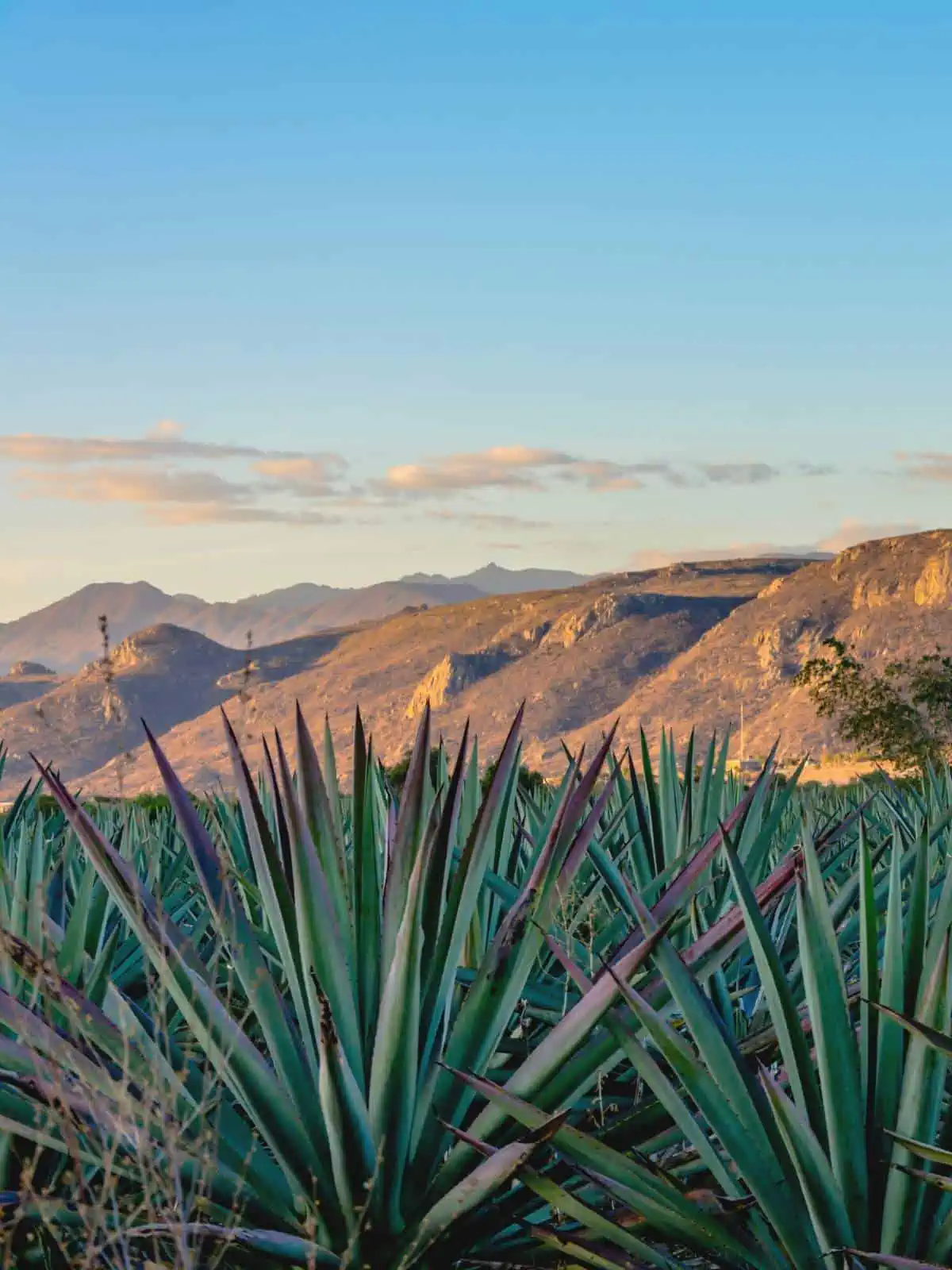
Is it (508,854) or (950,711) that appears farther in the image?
Result: (950,711)

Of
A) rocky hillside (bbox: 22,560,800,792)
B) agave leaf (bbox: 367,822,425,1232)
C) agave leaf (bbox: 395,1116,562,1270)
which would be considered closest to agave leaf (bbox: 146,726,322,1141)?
agave leaf (bbox: 367,822,425,1232)

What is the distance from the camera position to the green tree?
3678cm

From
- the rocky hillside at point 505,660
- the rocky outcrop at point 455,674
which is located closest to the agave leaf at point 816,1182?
the rocky hillside at point 505,660

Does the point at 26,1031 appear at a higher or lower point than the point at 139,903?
lower

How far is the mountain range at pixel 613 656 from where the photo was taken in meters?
118

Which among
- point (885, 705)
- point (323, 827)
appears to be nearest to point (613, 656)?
point (885, 705)

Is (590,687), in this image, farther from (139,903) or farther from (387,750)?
(139,903)

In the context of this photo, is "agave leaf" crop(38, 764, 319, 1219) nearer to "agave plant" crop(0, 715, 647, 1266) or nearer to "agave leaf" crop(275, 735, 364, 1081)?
"agave plant" crop(0, 715, 647, 1266)

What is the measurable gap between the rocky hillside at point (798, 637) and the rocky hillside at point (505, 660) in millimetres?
5693

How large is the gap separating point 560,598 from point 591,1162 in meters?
170

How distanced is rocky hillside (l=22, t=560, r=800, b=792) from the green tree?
74.4 m

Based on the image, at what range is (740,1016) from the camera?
12.1 feet

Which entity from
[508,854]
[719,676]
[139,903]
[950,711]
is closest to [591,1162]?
[139,903]

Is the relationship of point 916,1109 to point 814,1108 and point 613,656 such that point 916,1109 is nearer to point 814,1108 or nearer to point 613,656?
point 814,1108
